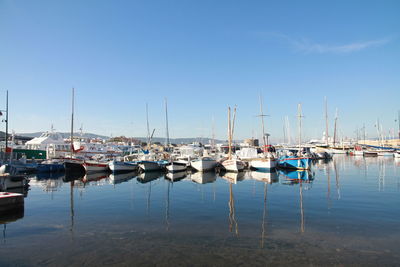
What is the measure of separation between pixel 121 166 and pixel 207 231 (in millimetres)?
32779

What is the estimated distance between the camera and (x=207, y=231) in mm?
11562

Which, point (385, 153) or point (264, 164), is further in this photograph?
point (385, 153)

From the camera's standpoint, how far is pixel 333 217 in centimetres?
1379

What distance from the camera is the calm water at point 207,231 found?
8.72 metres

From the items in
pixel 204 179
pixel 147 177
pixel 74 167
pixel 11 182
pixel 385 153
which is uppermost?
pixel 11 182

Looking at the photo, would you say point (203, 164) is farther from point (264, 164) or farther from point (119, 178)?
point (119, 178)

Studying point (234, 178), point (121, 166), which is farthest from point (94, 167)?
point (234, 178)

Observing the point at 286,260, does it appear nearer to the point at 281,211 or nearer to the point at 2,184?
the point at 281,211

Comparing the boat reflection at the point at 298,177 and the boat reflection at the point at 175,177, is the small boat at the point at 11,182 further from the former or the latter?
the boat reflection at the point at 298,177

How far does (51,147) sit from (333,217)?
65.5 m

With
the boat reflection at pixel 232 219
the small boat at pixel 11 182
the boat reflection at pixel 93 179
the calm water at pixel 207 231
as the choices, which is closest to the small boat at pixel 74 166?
the boat reflection at pixel 93 179

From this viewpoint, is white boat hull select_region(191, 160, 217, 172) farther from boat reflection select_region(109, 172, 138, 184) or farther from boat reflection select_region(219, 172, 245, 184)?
boat reflection select_region(109, 172, 138, 184)

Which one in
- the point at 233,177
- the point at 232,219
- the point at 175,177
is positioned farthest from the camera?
the point at 175,177

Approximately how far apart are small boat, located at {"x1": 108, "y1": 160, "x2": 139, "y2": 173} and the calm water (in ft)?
67.6
